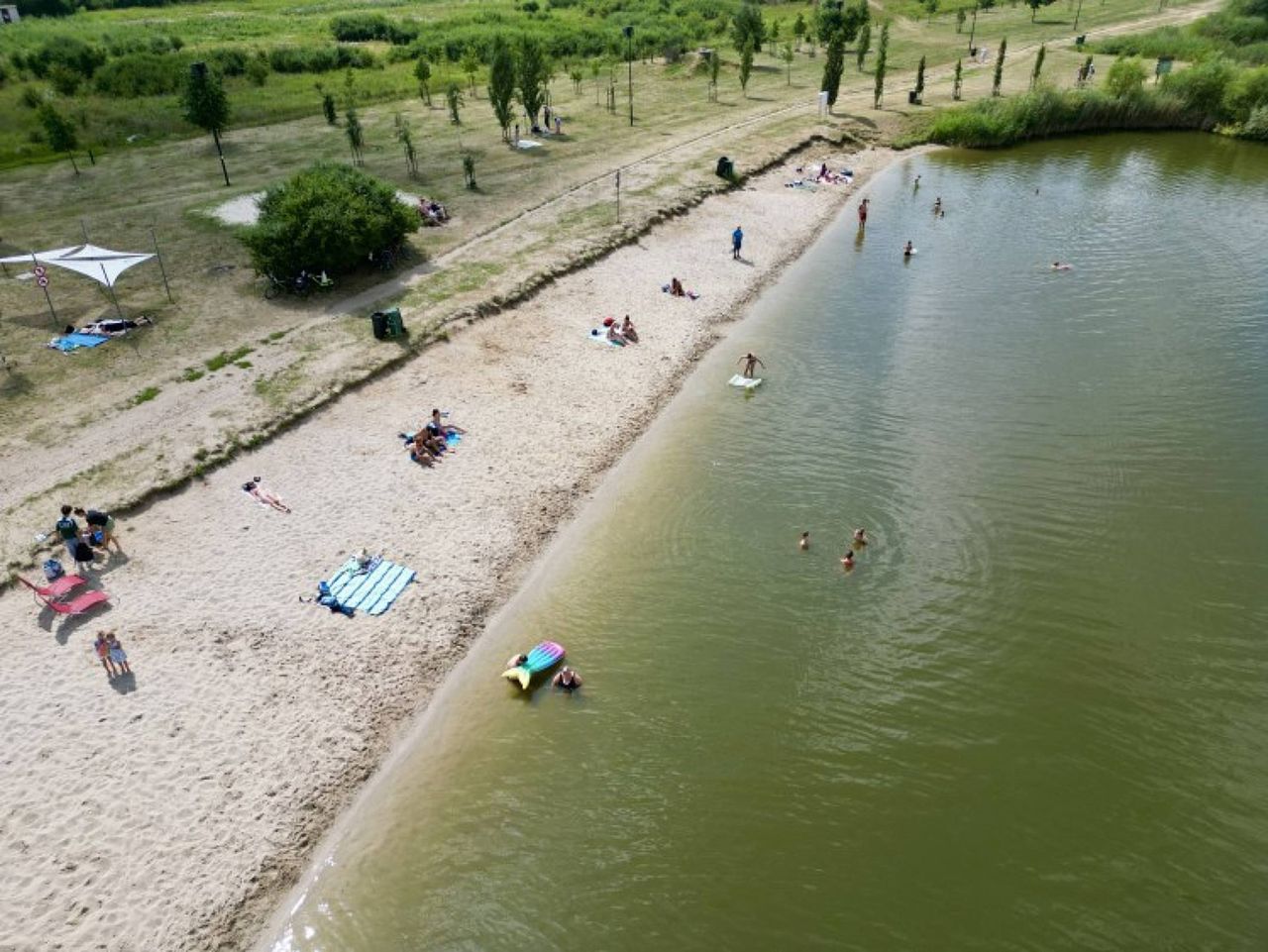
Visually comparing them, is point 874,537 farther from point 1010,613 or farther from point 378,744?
point 378,744

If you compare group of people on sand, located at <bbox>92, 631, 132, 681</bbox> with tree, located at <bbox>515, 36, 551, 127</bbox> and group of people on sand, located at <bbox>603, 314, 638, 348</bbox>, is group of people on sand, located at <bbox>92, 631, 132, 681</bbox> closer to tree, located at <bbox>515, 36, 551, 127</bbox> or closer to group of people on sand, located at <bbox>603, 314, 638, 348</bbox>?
group of people on sand, located at <bbox>603, 314, 638, 348</bbox>

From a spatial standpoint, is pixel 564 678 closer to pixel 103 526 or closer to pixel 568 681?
pixel 568 681

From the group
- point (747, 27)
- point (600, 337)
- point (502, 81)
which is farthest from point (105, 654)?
point (747, 27)

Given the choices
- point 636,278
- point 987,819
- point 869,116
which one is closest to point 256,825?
point 987,819

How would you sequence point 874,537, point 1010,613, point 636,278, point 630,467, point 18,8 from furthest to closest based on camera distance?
point 18,8
point 636,278
point 630,467
point 874,537
point 1010,613

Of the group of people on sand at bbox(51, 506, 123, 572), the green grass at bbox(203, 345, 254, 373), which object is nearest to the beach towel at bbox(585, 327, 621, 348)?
the green grass at bbox(203, 345, 254, 373)

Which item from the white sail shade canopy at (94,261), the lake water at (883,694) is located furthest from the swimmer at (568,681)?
the white sail shade canopy at (94,261)
